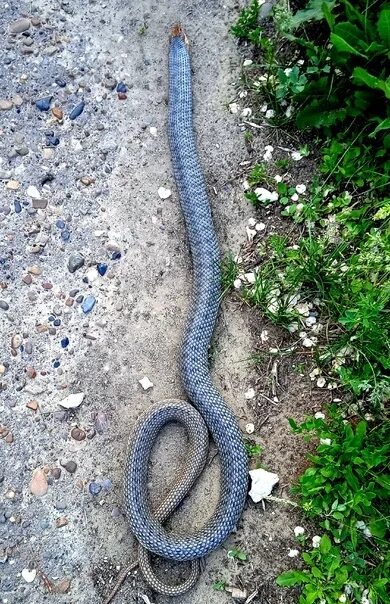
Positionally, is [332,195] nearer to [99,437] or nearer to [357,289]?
[357,289]

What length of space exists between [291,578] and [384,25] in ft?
11.5

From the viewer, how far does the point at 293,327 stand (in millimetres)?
4574

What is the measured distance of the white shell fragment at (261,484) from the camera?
423 cm

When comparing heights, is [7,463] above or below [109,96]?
below

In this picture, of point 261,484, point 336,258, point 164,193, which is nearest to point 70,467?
point 261,484

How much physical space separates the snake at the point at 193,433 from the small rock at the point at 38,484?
0.59 meters

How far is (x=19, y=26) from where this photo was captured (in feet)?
17.5

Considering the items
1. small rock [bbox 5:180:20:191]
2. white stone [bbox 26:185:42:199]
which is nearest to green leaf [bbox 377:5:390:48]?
white stone [bbox 26:185:42:199]

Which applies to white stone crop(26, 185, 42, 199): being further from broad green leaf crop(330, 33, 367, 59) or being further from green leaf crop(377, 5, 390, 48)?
green leaf crop(377, 5, 390, 48)

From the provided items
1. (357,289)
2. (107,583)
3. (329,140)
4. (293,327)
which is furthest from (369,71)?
(107,583)

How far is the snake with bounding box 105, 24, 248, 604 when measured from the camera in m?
4.08

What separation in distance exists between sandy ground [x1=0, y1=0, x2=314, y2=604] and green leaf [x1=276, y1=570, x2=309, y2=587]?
9.2 inches

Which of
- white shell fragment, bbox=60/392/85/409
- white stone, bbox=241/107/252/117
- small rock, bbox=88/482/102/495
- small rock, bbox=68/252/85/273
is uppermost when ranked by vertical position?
white stone, bbox=241/107/252/117

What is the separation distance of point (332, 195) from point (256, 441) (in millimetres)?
1876
